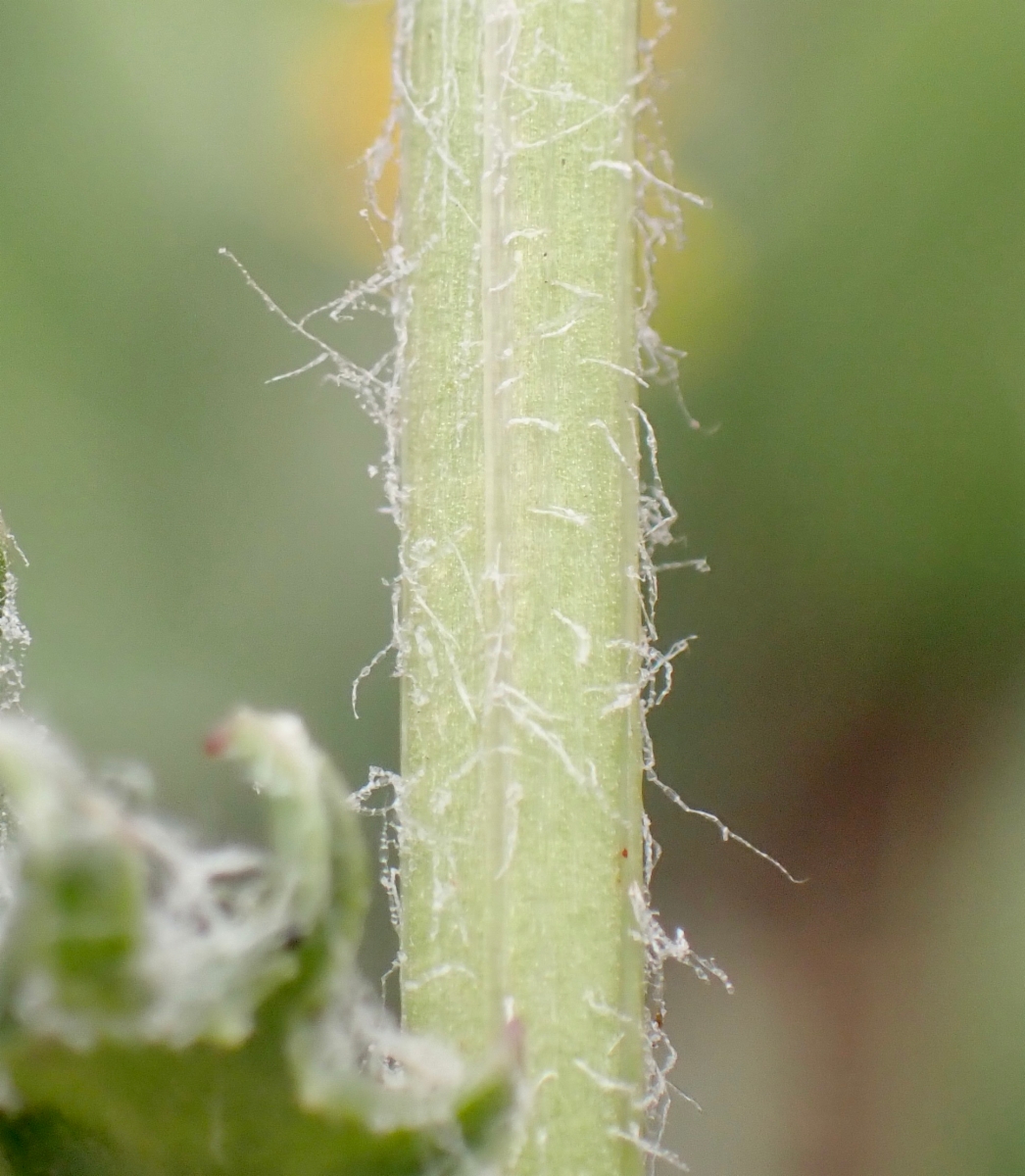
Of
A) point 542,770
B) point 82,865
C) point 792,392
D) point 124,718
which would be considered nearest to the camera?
point 82,865

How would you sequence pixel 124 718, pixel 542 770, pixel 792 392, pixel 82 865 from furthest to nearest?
pixel 792 392, pixel 124 718, pixel 542 770, pixel 82 865

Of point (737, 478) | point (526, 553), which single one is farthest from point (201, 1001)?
point (737, 478)

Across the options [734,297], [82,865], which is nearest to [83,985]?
[82,865]

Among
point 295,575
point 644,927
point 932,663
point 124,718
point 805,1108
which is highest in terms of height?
point 932,663

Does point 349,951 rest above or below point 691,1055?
below

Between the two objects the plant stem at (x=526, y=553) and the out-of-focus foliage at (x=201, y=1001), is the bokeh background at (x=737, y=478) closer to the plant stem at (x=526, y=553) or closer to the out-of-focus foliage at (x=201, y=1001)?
the plant stem at (x=526, y=553)

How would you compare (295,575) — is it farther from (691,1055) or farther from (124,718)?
(691,1055)

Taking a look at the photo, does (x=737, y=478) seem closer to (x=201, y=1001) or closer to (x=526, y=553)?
(x=526, y=553)

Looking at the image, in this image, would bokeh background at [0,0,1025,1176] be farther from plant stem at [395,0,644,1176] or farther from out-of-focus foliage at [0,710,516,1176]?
out-of-focus foliage at [0,710,516,1176]

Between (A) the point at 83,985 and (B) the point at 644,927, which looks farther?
(B) the point at 644,927
